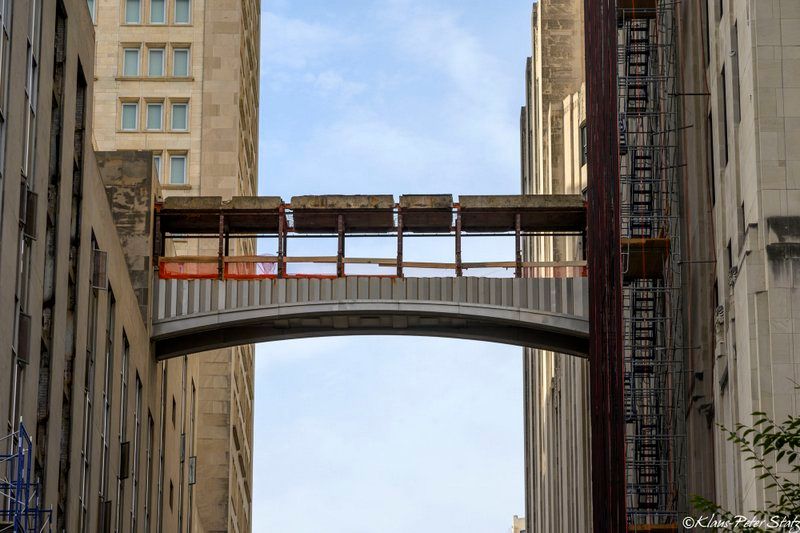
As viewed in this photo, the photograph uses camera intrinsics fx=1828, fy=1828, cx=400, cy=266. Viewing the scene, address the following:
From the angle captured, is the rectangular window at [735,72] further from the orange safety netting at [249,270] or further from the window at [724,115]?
the orange safety netting at [249,270]

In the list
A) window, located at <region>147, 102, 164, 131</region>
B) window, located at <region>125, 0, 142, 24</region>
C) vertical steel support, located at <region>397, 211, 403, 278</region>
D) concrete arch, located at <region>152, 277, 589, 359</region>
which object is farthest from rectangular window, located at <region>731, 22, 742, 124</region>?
window, located at <region>125, 0, 142, 24</region>

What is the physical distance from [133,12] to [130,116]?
468cm

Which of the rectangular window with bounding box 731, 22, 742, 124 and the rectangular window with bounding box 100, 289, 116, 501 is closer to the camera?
the rectangular window with bounding box 731, 22, 742, 124

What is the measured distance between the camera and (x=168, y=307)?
51.9m

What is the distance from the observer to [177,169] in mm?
80750

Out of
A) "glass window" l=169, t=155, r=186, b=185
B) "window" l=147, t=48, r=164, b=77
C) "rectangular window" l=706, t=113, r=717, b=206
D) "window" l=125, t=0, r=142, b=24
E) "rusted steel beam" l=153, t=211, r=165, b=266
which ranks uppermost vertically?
"window" l=125, t=0, r=142, b=24

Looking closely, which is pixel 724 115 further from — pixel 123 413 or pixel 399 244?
pixel 123 413

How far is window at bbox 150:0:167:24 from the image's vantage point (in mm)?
81812

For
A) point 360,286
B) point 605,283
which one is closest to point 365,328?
point 360,286

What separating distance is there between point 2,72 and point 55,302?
665 cm

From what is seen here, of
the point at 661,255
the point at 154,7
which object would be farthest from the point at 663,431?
the point at 154,7

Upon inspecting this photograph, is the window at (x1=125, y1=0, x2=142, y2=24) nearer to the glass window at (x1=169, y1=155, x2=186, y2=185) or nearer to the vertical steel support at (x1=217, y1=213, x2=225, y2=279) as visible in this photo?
A: the glass window at (x1=169, y1=155, x2=186, y2=185)

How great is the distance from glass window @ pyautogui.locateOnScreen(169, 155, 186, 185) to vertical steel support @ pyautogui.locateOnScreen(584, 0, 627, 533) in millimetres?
26069

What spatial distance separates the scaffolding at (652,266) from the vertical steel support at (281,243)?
9.78 m
